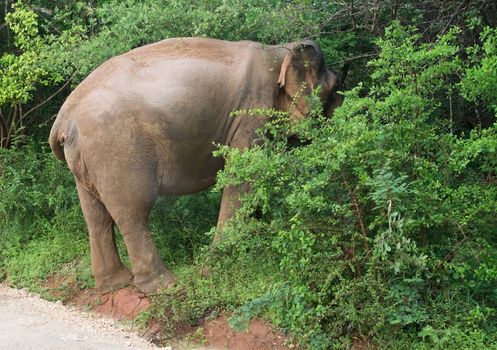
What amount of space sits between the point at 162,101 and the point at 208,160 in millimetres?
725

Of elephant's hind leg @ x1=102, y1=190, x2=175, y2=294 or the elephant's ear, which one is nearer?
elephant's hind leg @ x1=102, y1=190, x2=175, y2=294

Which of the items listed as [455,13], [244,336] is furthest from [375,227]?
[455,13]

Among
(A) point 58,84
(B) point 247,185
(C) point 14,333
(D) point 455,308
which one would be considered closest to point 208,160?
(B) point 247,185

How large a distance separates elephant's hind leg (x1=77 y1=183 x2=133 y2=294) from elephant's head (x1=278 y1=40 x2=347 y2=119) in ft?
6.28

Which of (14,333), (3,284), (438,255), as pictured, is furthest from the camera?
(3,284)

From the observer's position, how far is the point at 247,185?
7.31m

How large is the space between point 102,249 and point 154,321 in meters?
1.06

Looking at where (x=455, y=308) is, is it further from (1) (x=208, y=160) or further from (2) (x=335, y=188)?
(1) (x=208, y=160)

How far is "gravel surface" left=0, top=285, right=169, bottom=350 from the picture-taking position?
20.0ft

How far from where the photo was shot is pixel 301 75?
300 inches

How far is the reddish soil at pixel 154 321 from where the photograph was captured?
6086 millimetres

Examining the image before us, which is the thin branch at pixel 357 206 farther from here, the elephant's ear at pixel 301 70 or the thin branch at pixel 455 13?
the thin branch at pixel 455 13

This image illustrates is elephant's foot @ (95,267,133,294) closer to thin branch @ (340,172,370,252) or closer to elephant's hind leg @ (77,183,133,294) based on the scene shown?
elephant's hind leg @ (77,183,133,294)

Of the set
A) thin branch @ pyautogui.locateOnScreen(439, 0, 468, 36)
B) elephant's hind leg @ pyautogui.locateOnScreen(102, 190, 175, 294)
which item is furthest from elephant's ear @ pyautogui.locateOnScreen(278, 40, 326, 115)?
elephant's hind leg @ pyautogui.locateOnScreen(102, 190, 175, 294)
